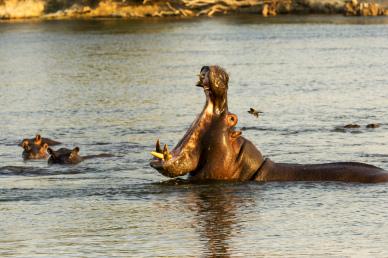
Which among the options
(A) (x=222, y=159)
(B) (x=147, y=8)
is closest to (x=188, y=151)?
(A) (x=222, y=159)

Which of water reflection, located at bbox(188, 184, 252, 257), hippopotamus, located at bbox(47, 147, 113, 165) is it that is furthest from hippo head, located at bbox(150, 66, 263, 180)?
hippopotamus, located at bbox(47, 147, 113, 165)

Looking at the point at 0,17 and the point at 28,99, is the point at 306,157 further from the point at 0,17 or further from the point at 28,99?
the point at 0,17

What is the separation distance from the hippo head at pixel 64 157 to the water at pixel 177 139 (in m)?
0.20

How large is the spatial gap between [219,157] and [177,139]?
18.0 feet

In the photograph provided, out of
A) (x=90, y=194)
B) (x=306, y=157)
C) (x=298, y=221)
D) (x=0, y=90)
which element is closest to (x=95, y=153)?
(x=306, y=157)

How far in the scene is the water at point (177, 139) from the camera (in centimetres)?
952

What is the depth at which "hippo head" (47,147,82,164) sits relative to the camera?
47.9ft

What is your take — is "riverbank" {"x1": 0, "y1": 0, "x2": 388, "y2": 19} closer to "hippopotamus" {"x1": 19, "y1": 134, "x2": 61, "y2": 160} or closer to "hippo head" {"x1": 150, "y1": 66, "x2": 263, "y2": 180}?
"hippopotamus" {"x1": 19, "y1": 134, "x2": 61, "y2": 160}

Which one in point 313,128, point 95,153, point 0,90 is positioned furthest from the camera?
point 0,90

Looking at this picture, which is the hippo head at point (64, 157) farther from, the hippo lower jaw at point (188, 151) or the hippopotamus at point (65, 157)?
the hippo lower jaw at point (188, 151)

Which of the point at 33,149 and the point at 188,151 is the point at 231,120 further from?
the point at 33,149

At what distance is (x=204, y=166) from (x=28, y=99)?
44.3 ft

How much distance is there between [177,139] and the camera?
1697 cm

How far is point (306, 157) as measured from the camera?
14.6 metres
